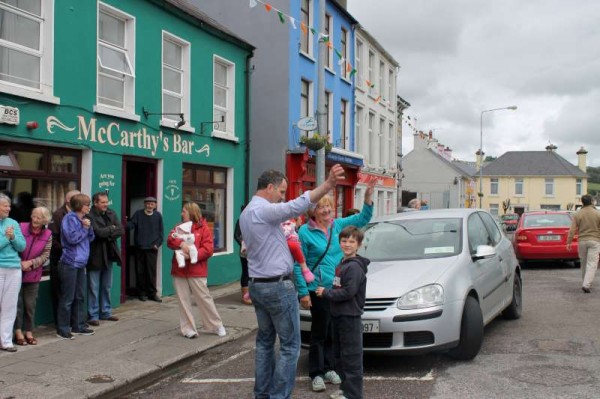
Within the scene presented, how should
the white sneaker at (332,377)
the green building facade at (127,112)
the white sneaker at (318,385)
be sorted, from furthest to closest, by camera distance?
the green building facade at (127,112), the white sneaker at (332,377), the white sneaker at (318,385)

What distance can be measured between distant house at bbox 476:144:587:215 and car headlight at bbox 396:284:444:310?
2673 inches

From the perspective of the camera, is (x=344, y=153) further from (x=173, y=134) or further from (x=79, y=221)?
(x=79, y=221)

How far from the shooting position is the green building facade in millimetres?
8086

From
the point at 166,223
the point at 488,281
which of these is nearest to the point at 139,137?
the point at 166,223

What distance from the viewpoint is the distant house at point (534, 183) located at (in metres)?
70.9

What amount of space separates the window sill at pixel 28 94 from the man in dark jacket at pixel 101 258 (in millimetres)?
1458

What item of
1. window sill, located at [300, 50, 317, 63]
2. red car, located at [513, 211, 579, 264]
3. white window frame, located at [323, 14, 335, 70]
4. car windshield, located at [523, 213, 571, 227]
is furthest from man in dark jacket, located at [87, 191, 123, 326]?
white window frame, located at [323, 14, 335, 70]

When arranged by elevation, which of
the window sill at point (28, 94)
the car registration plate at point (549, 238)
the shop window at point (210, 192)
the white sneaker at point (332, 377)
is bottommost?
the white sneaker at point (332, 377)

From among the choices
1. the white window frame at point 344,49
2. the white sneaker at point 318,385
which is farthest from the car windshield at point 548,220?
the white sneaker at point 318,385

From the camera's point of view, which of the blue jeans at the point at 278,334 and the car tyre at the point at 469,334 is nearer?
the blue jeans at the point at 278,334

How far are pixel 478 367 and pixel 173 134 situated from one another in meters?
7.30

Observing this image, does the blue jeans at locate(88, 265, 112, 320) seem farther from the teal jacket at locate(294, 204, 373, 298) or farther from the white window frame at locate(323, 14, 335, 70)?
the white window frame at locate(323, 14, 335, 70)

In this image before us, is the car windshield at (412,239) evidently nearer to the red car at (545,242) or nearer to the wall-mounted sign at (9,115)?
the wall-mounted sign at (9,115)

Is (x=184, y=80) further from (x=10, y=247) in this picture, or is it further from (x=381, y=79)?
(x=381, y=79)
